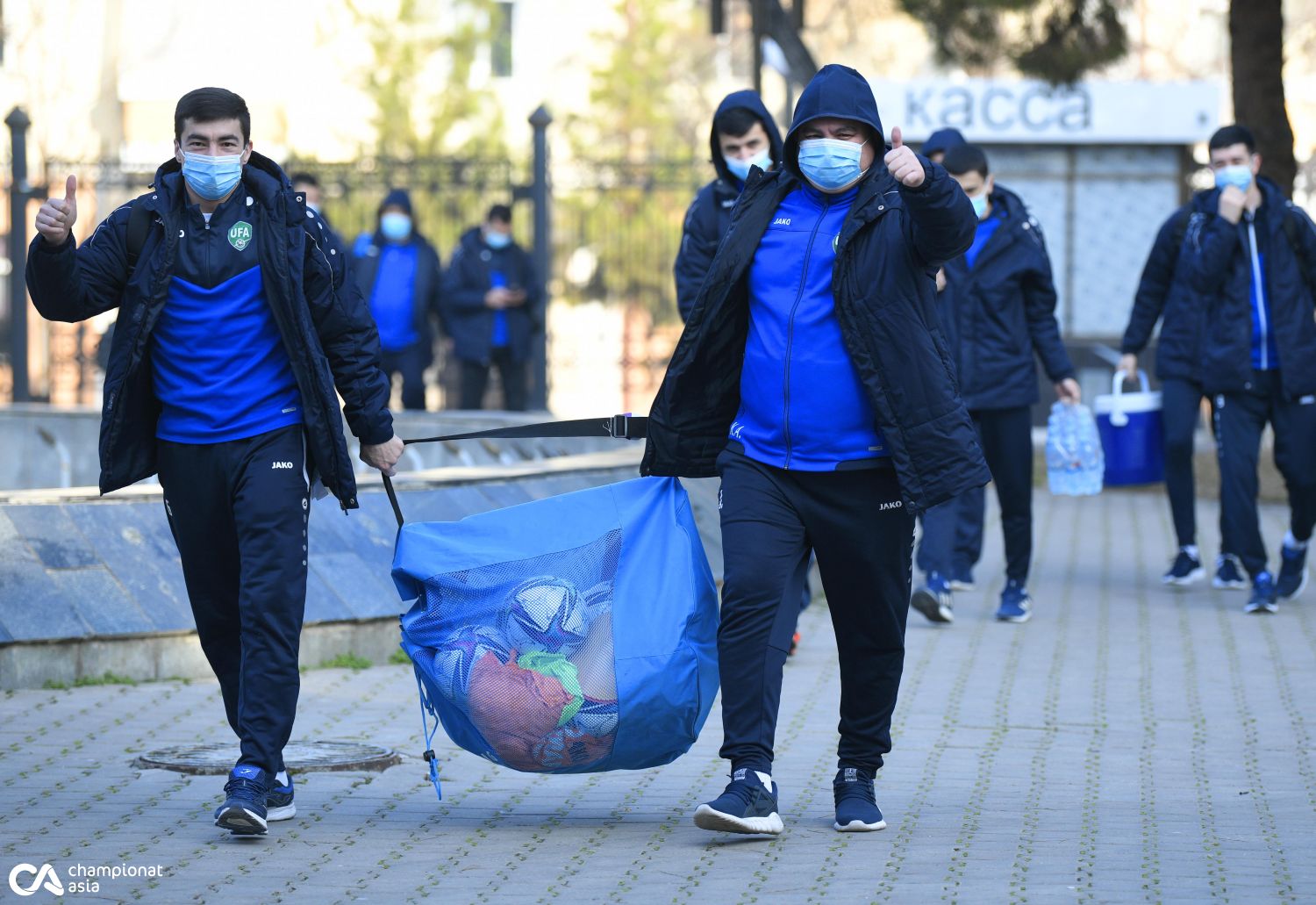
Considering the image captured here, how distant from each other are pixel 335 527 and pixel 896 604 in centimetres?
336

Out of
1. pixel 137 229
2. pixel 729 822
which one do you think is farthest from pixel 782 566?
pixel 137 229

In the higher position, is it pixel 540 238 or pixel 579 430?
pixel 540 238

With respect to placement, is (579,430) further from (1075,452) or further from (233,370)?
(1075,452)

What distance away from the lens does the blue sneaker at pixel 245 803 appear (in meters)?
5.14

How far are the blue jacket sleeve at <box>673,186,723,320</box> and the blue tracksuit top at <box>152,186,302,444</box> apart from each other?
2.40 m

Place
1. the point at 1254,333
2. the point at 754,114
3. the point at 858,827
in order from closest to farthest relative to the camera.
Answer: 1. the point at 858,827
2. the point at 754,114
3. the point at 1254,333

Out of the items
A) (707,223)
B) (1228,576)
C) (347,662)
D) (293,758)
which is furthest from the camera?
(1228,576)

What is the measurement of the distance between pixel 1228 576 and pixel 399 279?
19.9ft

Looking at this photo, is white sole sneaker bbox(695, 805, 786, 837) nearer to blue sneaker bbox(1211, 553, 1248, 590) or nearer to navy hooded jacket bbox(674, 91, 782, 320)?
navy hooded jacket bbox(674, 91, 782, 320)

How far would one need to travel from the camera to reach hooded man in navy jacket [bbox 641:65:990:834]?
17.0 feet

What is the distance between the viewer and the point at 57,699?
7234mm

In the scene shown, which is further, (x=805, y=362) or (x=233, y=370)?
(x=233, y=370)

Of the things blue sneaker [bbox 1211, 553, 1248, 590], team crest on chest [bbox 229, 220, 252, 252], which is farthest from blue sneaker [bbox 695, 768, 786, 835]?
blue sneaker [bbox 1211, 553, 1248, 590]

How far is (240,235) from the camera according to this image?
5406 millimetres
